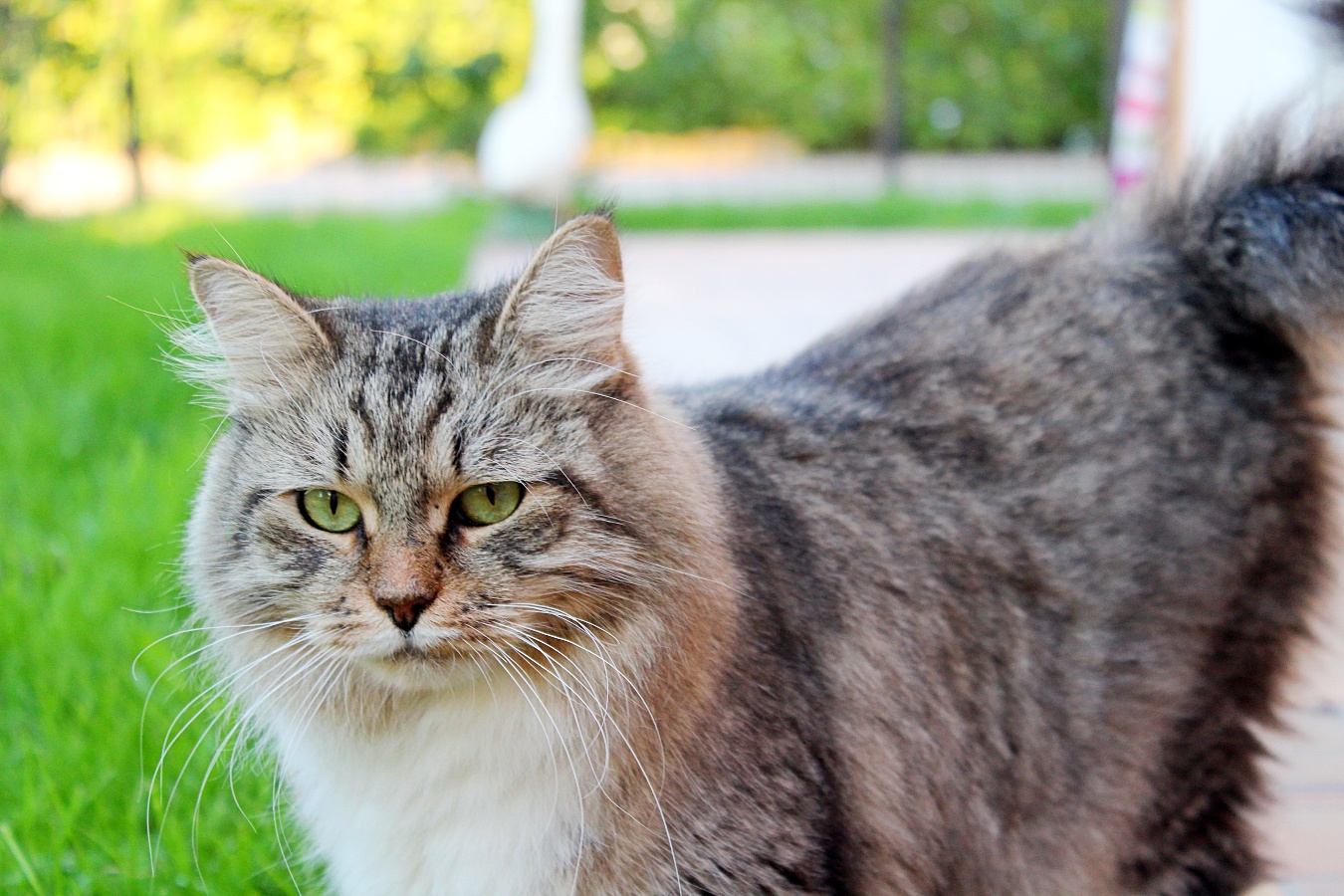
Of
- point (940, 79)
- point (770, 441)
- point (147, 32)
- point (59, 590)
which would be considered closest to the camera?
point (770, 441)

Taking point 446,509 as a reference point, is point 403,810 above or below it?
below

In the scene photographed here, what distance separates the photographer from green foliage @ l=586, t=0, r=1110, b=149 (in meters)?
17.2

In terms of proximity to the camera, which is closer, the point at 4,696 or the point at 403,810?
the point at 403,810

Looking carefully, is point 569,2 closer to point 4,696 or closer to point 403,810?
point 4,696

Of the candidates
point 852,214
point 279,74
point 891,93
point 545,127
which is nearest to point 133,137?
point 279,74

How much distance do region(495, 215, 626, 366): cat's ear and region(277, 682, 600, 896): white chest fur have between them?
49cm

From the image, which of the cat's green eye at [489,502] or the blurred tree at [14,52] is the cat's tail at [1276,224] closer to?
the cat's green eye at [489,502]

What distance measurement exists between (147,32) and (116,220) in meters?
3.52

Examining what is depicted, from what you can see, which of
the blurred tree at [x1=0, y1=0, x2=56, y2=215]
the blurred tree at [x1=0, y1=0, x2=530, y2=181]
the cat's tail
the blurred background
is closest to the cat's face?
the blurred background

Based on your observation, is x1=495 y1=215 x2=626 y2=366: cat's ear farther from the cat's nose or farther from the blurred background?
the cat's nose

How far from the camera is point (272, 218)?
992 cm

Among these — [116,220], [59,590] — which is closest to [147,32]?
[116,220]

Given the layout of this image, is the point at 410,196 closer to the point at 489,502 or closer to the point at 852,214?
the point at 852,214

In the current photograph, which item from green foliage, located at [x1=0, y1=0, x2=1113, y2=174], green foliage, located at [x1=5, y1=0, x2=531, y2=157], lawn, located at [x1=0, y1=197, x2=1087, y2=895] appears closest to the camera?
lawn, located at [x1=0, y1=197, x2=1087, y2=895]
